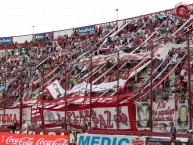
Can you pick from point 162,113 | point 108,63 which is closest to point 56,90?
point 108,63

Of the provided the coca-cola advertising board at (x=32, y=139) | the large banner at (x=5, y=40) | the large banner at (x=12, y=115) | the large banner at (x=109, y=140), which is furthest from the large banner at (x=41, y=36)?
the large banner at (x=109, y=140)

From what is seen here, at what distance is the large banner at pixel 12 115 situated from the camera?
73.2 feet

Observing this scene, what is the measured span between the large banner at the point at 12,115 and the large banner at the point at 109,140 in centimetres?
926

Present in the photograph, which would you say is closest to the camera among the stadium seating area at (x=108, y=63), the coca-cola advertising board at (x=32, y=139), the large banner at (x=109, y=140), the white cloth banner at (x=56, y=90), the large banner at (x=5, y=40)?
the large banner at (x=109, y=140)

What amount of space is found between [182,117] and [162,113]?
1.06 meters

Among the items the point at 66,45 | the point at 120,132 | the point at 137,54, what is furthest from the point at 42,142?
the point at 66,45

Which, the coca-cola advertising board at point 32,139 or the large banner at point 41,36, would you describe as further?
the large banner at point 41,36

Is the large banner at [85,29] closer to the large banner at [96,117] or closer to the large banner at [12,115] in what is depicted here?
the large banner at [12,115]

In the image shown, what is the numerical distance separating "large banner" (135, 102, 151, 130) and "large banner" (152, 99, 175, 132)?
318 millimetres

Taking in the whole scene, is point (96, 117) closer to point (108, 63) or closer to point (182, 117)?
point (182, 117)

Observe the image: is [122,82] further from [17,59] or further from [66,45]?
[17,59]

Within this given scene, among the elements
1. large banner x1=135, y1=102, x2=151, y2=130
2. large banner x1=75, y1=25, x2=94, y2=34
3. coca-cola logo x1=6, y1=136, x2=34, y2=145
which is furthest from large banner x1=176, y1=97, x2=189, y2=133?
large banner x1=75, y1=25, x2=94, y2=34

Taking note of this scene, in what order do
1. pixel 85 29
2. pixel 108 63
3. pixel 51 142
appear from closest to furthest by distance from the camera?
1. pixel 51 142
2. pixel 108 63
3. pixel 85 29

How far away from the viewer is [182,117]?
15.8 m
